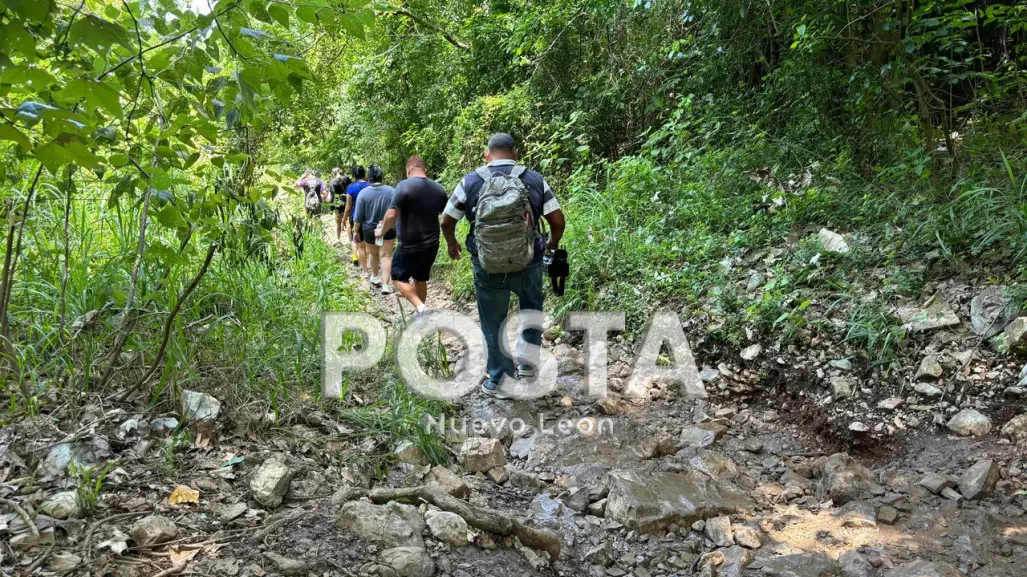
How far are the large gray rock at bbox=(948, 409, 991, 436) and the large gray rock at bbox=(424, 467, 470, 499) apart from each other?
282 cm

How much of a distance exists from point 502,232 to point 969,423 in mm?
3004

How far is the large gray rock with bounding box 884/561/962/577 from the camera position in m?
2.56

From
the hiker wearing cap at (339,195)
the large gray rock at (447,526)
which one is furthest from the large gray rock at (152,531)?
the hiker wearing cap at (339,195)

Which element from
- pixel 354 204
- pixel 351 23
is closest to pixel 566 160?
pixel 354 204

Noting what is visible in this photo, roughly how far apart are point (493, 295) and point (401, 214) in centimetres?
178

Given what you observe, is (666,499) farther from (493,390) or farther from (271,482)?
(271,482)

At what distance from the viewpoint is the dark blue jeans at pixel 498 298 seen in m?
4.63

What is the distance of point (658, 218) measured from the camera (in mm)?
6750

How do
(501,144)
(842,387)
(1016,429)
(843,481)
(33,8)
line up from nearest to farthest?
(33,8) → (843,481) → (1016,429) → (842,387) → (501,144)

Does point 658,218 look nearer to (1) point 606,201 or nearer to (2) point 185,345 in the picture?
(1) point 606,201

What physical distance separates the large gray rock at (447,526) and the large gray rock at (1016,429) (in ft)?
9.83

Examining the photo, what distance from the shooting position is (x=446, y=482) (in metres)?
3.17

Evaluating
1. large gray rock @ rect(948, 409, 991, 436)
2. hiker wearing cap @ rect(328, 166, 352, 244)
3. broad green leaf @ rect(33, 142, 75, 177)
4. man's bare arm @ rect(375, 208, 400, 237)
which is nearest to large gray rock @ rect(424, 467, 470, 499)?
broad green leaf @ rect(33, 142, 75, 177)

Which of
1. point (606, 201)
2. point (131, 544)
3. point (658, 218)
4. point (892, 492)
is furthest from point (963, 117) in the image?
point (131, 544)
